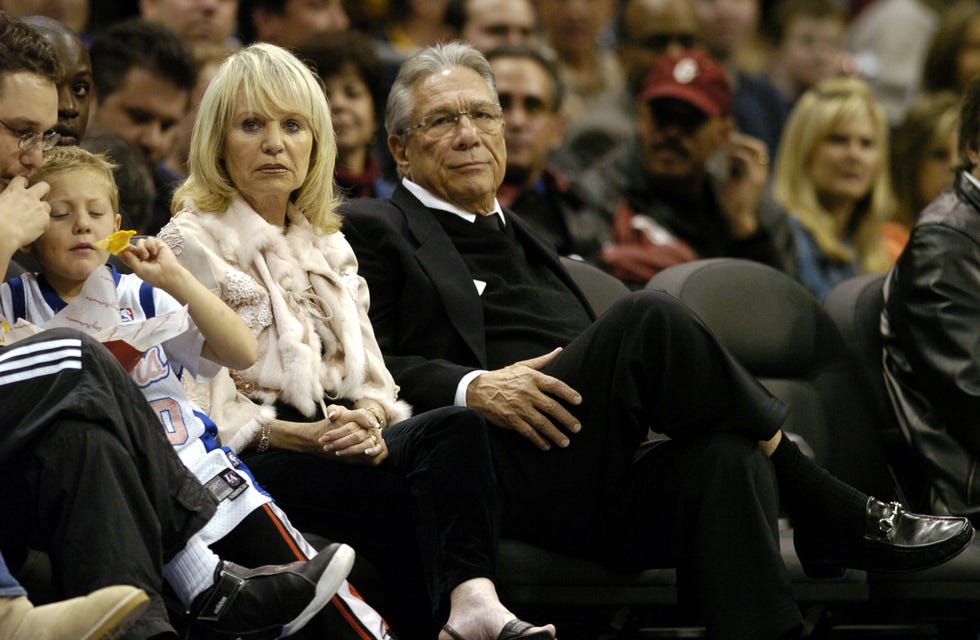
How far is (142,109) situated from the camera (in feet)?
15.6

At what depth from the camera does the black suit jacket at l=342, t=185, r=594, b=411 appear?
3.66m

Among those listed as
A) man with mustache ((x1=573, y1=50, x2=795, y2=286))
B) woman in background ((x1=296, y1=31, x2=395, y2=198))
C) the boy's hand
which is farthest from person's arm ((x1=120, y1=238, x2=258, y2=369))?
man with mustache ((x1=573, y1=50, x2=795, y2=286))

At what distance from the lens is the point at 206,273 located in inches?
128

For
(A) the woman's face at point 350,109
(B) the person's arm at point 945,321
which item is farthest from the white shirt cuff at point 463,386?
(A) the woman's face at point 350,109

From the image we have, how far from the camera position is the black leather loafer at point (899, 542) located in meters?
3.30

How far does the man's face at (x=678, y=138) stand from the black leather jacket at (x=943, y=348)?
1.39 metres

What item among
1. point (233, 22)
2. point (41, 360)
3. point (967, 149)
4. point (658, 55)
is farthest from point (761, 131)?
point (41, 360)

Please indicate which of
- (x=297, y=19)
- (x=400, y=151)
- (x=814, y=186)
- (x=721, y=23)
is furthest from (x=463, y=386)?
(x=721, y=23)

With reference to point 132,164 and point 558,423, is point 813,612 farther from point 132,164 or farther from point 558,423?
point 132,164

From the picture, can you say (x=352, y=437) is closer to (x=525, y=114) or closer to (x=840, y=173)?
(x=525, y=114)

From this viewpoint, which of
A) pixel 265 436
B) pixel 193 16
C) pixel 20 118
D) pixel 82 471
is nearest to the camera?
pixel 82 471

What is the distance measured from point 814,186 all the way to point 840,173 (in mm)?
107

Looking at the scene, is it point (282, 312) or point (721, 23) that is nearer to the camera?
point (282, 312)

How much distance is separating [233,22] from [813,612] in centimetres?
366
